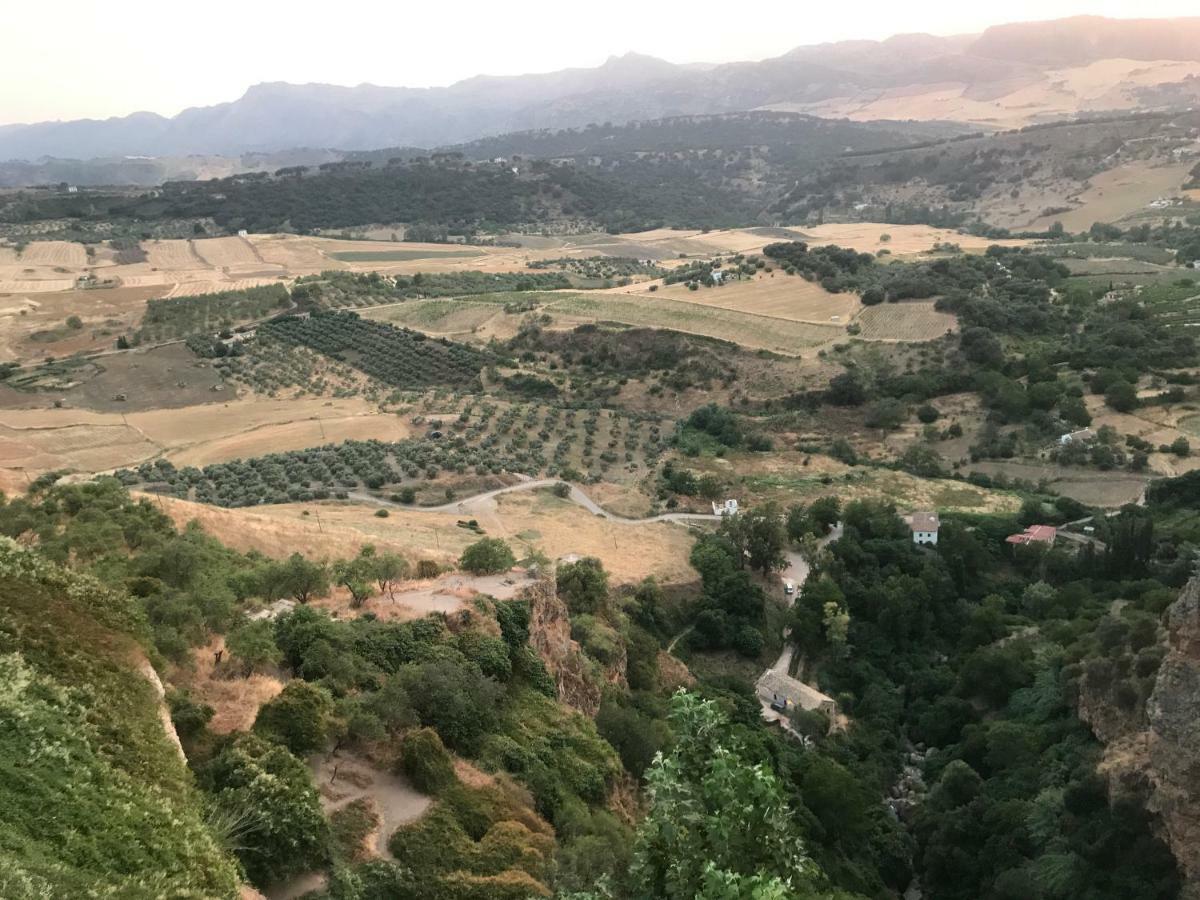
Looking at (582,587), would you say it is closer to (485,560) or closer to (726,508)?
(485,560)

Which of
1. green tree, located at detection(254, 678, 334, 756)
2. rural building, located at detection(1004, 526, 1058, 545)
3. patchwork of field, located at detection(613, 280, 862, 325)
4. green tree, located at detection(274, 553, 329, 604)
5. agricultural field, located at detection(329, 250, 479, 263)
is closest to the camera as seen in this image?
green tree, located at detection(254, 678, 334, 756)

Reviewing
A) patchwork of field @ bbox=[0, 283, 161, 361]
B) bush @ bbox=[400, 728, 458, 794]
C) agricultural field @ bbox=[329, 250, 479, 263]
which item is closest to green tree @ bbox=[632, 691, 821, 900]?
bush @ bbox=[400, 728, 458, 794]

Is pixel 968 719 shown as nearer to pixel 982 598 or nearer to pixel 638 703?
pixel 982 598

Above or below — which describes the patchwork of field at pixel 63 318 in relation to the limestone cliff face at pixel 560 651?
above

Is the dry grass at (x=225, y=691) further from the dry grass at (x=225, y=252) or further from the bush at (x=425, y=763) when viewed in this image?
the dry grass at (x=225, y=252)

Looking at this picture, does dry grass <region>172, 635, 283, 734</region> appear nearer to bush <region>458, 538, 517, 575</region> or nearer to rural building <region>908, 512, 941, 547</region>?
bush <region>458, 538, 517, 575</region>

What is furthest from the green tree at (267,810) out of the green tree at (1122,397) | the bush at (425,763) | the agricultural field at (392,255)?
the agricultural field at (392,255)
